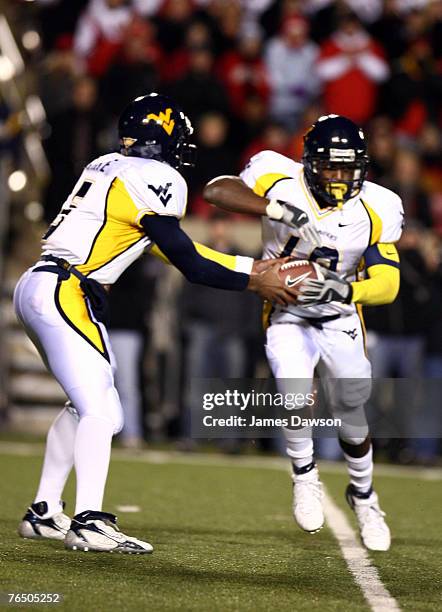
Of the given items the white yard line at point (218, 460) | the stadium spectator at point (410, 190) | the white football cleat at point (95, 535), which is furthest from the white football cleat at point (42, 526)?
the stadium spectator at point (410, 190)

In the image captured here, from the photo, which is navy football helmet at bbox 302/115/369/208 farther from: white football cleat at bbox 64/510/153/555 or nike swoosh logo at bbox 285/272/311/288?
white football cleat at bbox 64/510/153/555

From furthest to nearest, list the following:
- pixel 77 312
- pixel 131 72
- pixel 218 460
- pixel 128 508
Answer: pixel 131 72
pixel 218 460
pixel 128 508
pixel 77 312

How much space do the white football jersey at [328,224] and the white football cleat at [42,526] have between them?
1393 millimetres

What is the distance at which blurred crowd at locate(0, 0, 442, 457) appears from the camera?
34.3 feet

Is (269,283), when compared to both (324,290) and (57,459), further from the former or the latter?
(57,459)

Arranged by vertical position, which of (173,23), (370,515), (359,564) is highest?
(173,23)

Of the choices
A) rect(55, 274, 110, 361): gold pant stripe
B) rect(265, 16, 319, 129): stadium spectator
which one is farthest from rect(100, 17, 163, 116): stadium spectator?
rect(55, 274, 110, 361): gold pant stripe

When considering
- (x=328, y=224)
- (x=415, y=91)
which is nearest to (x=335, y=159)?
(x=328, y=224)

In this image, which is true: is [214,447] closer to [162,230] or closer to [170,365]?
[170,365]

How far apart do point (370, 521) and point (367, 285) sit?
111 centimetres

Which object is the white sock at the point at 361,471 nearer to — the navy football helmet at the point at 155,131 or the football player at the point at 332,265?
the football player at the point at 332,265

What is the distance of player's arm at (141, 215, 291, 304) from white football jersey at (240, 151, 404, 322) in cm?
47

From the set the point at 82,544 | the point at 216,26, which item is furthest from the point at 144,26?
the point at 82,544

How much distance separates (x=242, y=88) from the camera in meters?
12.4
